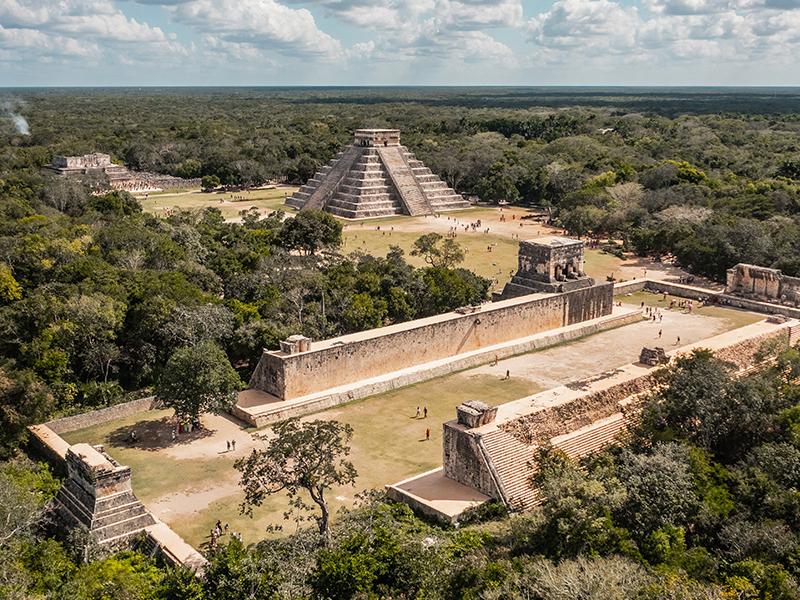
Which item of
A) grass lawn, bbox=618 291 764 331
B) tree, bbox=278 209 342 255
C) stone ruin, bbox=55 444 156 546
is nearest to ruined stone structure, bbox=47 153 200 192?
tree, bbox=278 209 342 255

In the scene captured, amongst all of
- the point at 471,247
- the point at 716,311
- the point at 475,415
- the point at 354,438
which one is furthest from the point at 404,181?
the point at 475,415

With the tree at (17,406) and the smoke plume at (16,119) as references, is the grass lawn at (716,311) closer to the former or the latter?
the tree at (17,406)

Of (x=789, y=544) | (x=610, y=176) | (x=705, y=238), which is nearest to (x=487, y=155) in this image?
(x=610, y=176)

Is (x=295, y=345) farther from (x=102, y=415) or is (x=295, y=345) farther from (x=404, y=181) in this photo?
(x=404, y=181)

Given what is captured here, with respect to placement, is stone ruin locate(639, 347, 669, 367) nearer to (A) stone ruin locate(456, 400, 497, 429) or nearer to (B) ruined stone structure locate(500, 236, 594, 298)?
(A) stone ruin locate(456, 400, 497, 429)

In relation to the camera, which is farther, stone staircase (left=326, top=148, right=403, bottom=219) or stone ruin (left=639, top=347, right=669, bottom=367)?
stone staircase (left=326, top=148, right=403, bottom=219)

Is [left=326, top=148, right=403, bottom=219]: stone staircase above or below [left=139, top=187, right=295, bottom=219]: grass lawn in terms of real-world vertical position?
above

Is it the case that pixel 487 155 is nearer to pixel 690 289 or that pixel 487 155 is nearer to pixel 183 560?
pixel 690 289
